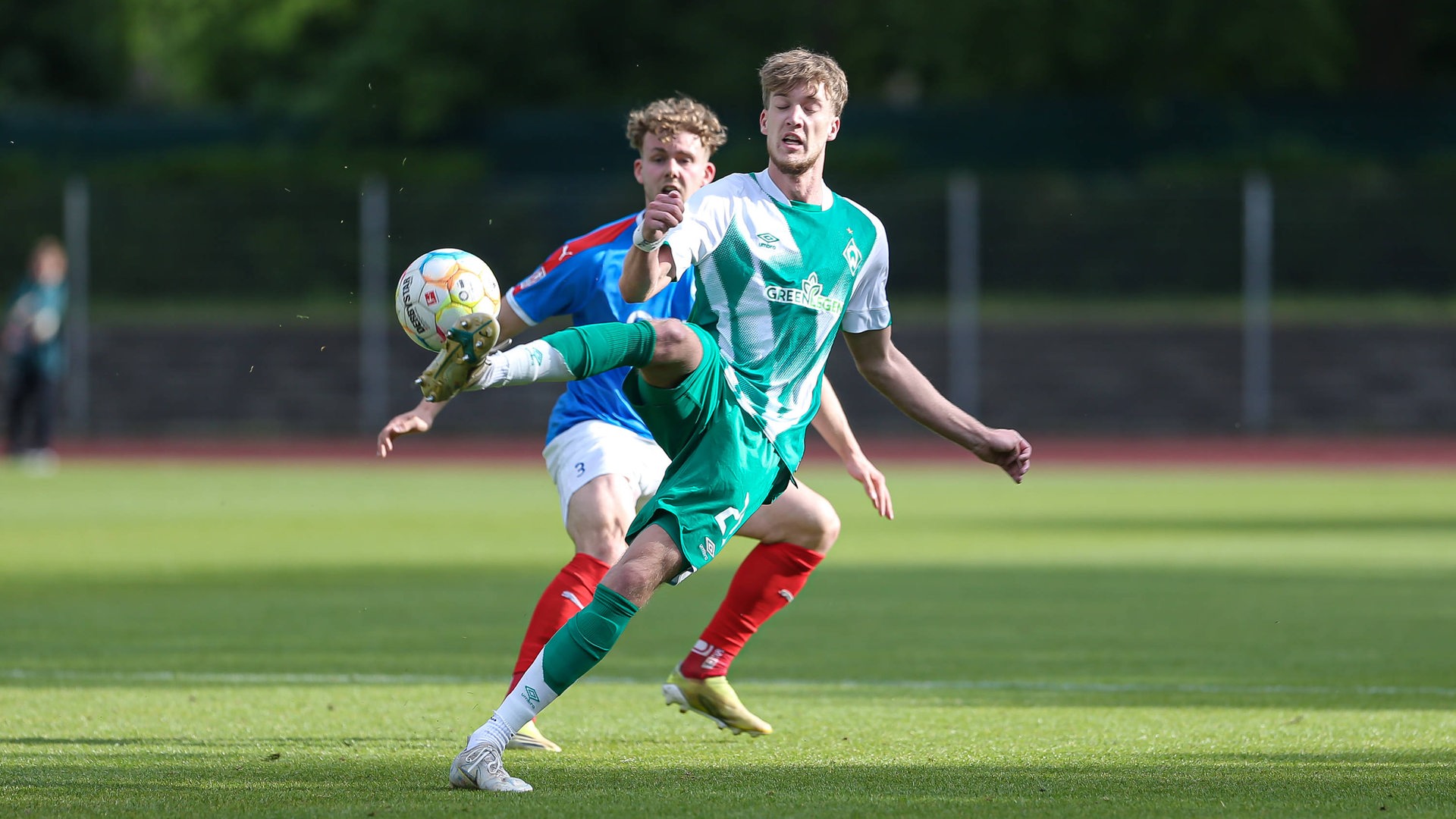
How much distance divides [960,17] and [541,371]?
28678 mm

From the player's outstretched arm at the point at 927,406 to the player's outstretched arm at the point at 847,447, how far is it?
485 mm

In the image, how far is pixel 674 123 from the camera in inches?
270

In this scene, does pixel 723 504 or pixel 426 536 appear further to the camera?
pixel 426 536

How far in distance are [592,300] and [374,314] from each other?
67.8ft

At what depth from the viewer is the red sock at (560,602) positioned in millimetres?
6559

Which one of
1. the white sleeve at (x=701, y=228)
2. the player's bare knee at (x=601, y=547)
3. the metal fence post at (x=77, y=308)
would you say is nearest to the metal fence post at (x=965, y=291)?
the metal fence post at (x=77, y=308)

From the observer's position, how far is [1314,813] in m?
5.20

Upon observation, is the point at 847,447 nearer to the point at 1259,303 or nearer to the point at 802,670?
the point at 802,670

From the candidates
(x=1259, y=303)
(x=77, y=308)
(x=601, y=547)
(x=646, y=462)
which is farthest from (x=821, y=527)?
(x=77, y=308)

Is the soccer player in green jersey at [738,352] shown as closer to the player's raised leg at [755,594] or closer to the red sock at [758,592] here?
the player's raised leg at [755,594]

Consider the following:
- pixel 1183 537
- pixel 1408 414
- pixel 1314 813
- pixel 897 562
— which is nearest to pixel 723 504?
pixel 1314 813

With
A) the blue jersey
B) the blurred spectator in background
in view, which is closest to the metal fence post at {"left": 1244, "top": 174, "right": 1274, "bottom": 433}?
the blurred spectator in background

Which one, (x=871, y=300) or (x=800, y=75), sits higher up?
(x=800, y=75)

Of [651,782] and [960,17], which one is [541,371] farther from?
[960,17]
